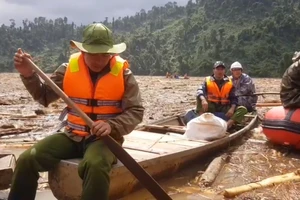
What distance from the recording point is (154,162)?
4609mm

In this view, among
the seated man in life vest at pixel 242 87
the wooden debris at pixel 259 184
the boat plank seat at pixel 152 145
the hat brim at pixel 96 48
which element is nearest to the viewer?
the hat brim at pixel 96 48

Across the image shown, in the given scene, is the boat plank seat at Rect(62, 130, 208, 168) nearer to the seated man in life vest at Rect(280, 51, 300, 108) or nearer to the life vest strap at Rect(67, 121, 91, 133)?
the life vest strap at Rect(67, 121, 91, 133)

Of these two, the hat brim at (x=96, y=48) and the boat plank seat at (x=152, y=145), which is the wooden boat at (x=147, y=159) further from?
the hat brim at (x=96, y=48)

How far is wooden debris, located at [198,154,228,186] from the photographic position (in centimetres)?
539

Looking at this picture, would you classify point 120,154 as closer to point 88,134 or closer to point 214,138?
point 88,134

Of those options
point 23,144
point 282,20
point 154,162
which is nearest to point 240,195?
point 154,162

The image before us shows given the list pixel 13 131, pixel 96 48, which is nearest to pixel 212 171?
pixel 96 48

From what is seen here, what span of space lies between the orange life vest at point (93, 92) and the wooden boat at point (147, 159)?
41 centimetres

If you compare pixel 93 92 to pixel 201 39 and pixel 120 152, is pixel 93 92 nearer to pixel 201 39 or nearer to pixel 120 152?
pixel 120 152

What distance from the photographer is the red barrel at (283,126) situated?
652cm

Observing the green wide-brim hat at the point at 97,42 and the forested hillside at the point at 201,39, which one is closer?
the green wide-brim hat at the point at 97,42

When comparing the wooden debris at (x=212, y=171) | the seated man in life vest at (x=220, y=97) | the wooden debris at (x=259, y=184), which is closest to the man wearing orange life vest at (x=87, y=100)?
the wooden debris at (x=259, y=184)

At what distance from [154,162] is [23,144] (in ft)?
12.2

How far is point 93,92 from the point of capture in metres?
3.75
